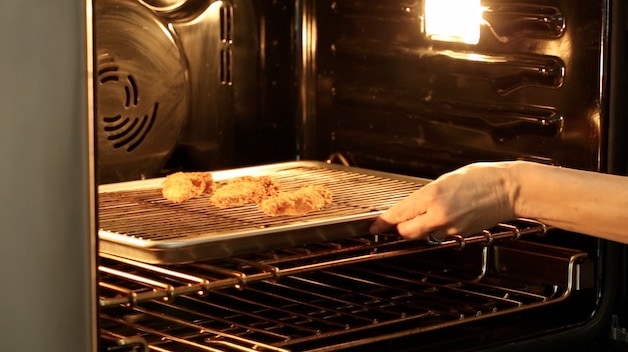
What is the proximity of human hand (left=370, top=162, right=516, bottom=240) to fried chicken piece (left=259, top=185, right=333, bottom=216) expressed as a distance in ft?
0.37

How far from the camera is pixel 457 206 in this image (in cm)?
149

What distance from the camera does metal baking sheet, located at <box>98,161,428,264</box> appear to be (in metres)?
1.36

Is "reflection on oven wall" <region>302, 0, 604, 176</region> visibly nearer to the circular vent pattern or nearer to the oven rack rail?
the oven rack rail

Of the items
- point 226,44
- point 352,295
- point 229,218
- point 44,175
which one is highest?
point 226,44

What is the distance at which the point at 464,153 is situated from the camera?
5.85 ft

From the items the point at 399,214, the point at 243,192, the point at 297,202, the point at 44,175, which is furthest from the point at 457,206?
the point at 44,175

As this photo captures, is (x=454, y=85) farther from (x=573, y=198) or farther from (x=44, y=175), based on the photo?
(x=44, y=175)

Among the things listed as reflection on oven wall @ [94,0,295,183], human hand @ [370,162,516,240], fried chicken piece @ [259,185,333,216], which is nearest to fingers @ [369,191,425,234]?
human hand @ [370,162,516,240]

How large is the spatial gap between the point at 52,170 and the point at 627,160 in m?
0.87

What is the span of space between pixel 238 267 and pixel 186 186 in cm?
13

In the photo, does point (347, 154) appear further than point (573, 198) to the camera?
Yes

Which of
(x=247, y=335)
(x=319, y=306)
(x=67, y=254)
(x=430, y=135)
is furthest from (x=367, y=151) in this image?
(x=67, y=254)

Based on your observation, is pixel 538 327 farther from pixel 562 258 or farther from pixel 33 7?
pixel 33 7

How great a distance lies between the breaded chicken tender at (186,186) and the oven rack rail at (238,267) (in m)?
0.10
